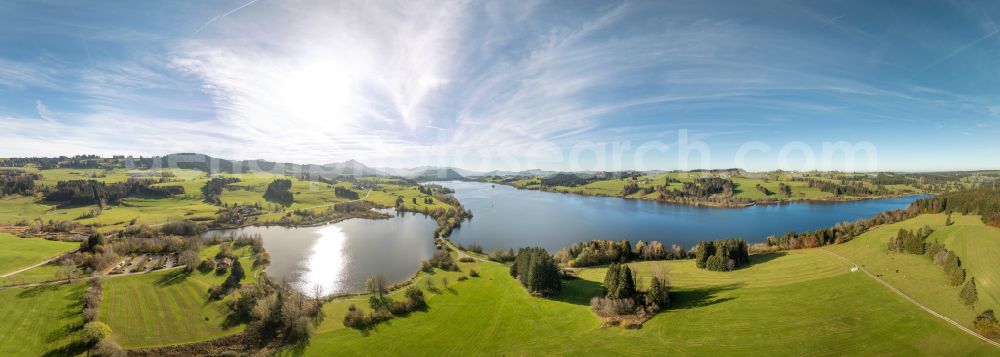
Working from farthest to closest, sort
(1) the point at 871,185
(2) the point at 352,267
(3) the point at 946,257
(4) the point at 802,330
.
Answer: (1) the point at 871,185 → (2) the point at 352,267 → (3) the point at 946,257 → (4) the point at 802,330

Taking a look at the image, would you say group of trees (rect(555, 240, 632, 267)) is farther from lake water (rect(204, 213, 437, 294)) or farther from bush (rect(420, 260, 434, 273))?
lake water (rect(204, 213, 437, 294))

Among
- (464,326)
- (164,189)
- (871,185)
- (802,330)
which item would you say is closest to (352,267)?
(464,326)

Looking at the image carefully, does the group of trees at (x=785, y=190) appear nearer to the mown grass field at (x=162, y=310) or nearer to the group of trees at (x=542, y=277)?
the group of trees at (x=542, y=277)

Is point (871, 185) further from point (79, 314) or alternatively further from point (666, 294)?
point (79, 314)

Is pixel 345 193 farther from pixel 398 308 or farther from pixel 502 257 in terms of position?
pixel 398 308

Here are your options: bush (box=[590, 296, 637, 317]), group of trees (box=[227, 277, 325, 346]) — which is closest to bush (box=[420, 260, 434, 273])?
group of trees (box=[227, 277, 325, 346])

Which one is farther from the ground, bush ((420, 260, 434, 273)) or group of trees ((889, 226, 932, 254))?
group of trees ((889, 226, 932, 254))
